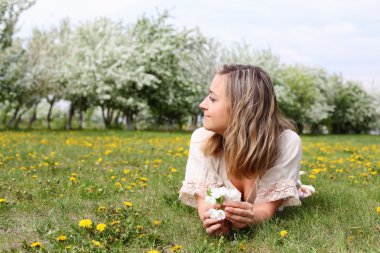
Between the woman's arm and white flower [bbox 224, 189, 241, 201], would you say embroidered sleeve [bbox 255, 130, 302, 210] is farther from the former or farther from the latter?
white flower [bbox 224, 189, 241, 201]

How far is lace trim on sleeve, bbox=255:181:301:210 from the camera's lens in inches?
140

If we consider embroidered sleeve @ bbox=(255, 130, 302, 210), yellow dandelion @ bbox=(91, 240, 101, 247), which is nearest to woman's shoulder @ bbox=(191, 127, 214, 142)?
embroidered sleeve @ bbox=(255, 130, 302, 210)

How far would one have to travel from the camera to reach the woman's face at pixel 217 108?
11.5ft

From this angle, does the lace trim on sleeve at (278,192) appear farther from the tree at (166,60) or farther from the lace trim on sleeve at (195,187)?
the tree at (166,60)

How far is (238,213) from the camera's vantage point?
10.5ft

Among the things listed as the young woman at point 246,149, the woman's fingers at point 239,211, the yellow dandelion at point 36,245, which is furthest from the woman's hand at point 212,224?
the yellow dandelion at point 36,245

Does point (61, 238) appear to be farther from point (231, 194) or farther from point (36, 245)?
point (231, 194)

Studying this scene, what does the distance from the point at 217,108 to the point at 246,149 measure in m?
0.39

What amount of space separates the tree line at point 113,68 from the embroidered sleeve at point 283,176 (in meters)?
18.3

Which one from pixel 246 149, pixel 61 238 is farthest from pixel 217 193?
pixel 61 238

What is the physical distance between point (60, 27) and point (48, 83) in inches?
205

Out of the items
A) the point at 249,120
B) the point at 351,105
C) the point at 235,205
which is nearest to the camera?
the point at 235,205

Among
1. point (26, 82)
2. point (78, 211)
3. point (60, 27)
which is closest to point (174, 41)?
point (60, 27)

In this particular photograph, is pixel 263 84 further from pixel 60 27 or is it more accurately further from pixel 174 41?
pixel 60 27
